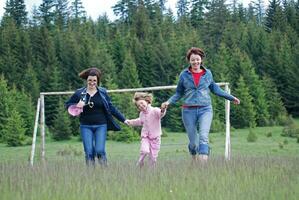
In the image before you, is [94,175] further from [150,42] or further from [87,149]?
[150,42]

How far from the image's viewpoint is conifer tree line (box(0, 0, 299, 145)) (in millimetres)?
31047

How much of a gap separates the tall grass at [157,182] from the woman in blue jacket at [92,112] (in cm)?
132

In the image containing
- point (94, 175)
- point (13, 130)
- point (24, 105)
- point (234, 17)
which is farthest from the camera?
point (234, 17)

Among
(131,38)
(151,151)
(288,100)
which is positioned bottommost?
(288,100)

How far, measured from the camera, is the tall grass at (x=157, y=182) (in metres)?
4.55

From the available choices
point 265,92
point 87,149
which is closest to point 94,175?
point 87,149

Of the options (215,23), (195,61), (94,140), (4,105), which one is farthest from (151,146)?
(215,23)

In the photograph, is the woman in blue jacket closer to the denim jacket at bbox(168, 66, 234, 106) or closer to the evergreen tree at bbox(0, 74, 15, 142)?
the denim jacket at bbox(168, 66, 234, 106)

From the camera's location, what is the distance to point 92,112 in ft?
26.5

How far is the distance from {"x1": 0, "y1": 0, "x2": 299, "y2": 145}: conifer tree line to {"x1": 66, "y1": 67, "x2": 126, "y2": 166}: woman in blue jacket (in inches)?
706

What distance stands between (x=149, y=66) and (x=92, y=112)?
32507 mm

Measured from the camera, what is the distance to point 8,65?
40781mm

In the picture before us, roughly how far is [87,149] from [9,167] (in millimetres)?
1394

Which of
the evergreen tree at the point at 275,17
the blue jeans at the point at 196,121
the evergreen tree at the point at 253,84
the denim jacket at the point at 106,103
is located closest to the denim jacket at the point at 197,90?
the blue jeans at the point at 196,121
